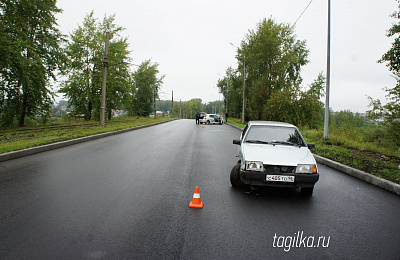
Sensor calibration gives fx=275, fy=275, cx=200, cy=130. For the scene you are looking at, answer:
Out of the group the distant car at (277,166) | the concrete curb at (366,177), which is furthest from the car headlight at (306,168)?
the concrete curb at (366,177)

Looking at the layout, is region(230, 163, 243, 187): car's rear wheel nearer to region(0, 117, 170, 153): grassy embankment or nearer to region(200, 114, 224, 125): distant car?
region(0, 117, 170, 153): grassy embankment

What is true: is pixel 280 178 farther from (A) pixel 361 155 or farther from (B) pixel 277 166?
(A) pixel 361 155

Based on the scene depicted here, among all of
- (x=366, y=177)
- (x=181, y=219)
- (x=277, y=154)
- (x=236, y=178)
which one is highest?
(x=277, y=154)

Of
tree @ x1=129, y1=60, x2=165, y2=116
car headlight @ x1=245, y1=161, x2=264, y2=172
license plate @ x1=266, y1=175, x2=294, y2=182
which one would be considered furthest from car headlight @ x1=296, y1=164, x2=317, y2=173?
tree @ x1=129, y1=60, x2=165, y2=116

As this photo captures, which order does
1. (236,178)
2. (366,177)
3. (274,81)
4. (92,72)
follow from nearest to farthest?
(236,178)
(366,177)
(274,81)
(92,72)

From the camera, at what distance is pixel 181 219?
13.3ft

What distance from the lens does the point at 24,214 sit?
414 cm

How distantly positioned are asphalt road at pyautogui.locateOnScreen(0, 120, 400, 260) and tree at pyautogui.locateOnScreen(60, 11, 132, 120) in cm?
3376

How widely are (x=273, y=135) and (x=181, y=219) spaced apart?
3555mm

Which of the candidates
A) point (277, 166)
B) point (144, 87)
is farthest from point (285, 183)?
point (144, 87)

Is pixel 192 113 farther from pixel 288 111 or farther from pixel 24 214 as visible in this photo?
pixel 24 214

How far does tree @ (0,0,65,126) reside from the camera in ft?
65.2

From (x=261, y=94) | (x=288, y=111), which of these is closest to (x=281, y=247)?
(x=288, y=111)

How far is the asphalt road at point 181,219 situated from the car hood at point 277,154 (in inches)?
28.5
